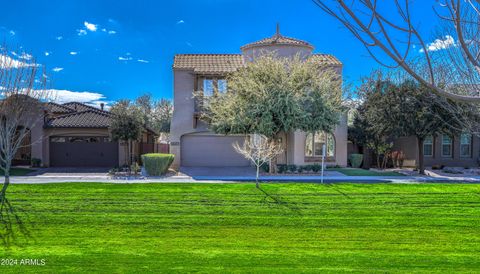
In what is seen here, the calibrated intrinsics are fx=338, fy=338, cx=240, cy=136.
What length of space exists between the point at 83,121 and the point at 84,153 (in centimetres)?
262

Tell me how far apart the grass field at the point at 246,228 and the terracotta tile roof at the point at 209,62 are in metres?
14.6

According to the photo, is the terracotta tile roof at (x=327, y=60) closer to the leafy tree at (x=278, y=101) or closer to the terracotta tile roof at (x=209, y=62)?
the leafy tree at (x=278, y=101)

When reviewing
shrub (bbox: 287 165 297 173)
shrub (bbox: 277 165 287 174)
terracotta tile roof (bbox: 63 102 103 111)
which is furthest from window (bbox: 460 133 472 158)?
terracotta tile roof (bbox: 63 102 103 111)

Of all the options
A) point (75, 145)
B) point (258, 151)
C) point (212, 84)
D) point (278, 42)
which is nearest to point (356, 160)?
point (278, 42)

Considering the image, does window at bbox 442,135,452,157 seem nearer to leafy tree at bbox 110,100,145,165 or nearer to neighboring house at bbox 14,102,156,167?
leafy tree at bbox 110,100,145,165

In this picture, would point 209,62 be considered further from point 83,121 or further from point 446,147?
point 446,147

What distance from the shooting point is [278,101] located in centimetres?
1959

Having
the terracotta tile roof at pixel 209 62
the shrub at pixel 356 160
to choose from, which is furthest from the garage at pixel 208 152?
the shrub at pixel 356 160

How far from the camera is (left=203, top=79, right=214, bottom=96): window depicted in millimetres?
25356

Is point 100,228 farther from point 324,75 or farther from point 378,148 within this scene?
point 378,148

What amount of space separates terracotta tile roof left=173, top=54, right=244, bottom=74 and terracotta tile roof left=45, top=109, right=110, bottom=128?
25.3ft

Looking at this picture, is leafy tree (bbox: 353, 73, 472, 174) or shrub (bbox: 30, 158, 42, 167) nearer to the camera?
leafy tree (bbox: 353, 73, 472, 174)

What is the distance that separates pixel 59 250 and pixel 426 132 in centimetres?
2162

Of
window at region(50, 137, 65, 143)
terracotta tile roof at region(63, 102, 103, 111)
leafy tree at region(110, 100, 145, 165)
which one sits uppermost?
terracotta tile roof at region(63, 102, 103, 111)
